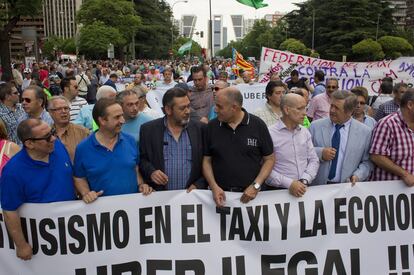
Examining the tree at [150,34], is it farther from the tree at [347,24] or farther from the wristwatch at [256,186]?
the wristwatch at [256,186]

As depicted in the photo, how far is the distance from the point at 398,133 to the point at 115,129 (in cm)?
229

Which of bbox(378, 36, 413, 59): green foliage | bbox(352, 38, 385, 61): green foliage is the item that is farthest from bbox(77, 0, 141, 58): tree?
bbox(378, 36, 413, 59): green foliage

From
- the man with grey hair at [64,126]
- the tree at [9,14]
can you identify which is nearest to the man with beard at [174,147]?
the man with grey hair at [64,126]

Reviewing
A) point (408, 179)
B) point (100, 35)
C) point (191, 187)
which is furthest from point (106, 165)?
point (100, 35)

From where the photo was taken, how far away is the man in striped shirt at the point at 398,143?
3812mm

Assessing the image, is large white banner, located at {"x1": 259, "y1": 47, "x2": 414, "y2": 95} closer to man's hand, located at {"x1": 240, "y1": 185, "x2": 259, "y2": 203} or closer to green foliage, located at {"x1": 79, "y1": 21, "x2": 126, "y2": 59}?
man's hand, located at {"x1": 240, "y1": 185, "x2": 259, "y2": 203}

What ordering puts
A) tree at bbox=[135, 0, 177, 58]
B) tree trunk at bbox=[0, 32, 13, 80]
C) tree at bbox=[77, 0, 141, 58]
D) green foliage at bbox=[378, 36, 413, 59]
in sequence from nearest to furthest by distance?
tree trunk at bbox=[0, 32, 13, 80], tree at bbox=[77, 0, 141, 58], green foliage at bbox=[378, 36, 413, 59], tree at bbox=[135, 0, 177, 58]

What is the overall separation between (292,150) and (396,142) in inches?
33.3

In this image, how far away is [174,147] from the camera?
3811mm

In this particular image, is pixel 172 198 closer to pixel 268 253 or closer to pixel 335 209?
pixel 268 253

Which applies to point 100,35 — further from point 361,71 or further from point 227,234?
point 227,234

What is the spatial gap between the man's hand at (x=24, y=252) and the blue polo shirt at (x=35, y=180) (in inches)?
11.9

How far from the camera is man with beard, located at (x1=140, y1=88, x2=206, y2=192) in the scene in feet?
12.4

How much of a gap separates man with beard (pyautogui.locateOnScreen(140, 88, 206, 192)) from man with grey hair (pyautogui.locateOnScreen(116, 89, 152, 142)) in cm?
81
